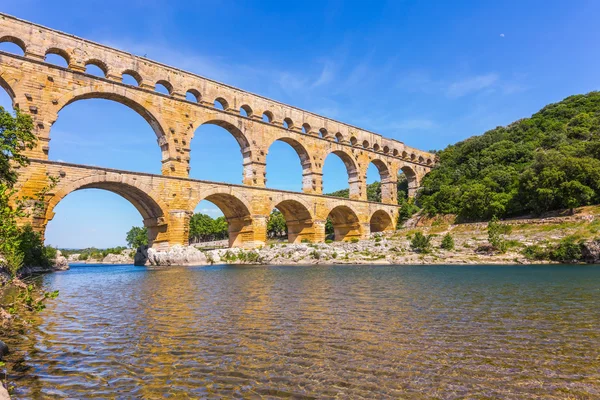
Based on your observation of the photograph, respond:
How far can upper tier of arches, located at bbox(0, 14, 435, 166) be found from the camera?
22297 millimetres

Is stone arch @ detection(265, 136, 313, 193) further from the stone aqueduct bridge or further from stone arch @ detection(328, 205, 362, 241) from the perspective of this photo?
stone arch @ detection(328, 205, 362, 241)

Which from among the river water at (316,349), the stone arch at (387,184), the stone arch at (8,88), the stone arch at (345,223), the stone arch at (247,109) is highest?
the stone arch at (247,109)

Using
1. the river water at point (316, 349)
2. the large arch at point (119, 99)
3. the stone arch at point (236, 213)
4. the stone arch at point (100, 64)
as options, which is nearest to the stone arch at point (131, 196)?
the stone arch at point (236, 213)

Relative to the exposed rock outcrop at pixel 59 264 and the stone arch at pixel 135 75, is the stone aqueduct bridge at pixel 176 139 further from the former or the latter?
the exposed rock outcrop at pixel 59 264

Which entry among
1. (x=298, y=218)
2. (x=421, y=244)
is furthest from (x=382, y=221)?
(x=421, y=244)

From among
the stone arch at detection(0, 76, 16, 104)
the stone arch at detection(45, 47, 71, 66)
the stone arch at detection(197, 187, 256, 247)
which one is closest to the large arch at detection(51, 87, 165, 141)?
the stone arch at detection(45, 47, 71, 66)

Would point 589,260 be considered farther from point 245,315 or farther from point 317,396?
point 317,396

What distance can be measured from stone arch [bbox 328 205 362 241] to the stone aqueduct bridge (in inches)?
4.3

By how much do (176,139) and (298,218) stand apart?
12.6 m

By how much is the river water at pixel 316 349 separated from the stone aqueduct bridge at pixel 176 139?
55.5 feet

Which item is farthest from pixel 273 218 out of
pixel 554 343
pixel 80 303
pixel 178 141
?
pixel 554 343

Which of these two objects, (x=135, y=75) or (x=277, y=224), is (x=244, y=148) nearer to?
(x=135, y=75)

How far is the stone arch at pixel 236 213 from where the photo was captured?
96.0ft

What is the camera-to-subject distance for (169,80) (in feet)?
90.9
